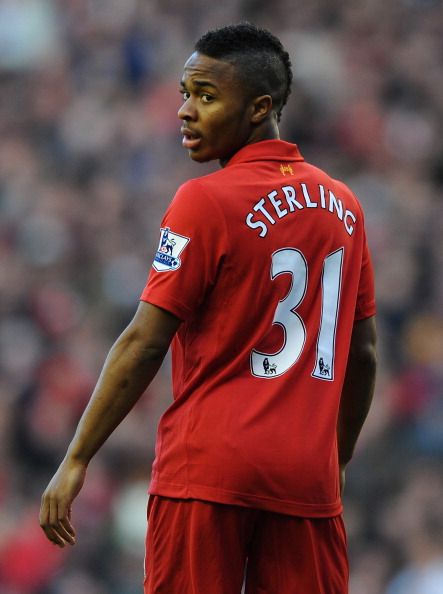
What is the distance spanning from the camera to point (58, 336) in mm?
8531

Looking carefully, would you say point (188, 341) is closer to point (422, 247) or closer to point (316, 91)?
point (422, 247)

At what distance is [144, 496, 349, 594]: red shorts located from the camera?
10.5ft

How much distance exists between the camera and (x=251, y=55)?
129 inches

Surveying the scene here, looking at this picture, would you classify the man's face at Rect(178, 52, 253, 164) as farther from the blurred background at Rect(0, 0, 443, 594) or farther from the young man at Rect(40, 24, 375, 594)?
the blurred background at Rect(0, 0, 443, 594)

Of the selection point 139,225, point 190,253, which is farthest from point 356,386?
point 139,225

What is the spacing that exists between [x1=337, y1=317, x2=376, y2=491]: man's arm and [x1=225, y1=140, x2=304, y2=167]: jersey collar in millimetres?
532

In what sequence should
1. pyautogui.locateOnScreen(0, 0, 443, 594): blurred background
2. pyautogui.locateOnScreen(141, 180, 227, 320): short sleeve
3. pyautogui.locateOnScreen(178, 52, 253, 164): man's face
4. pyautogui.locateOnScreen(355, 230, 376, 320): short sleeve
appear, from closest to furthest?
pyautogui.locateOnScreen(141, 180, 227, 320): short sleeve, pyautogui.locateOnScreen(178, 52, 253, 164): man's face, pyautogui.locateOnScreen(355, 230, 376, 320): short sleeve, pyautogui.locateOnScreen(0, 0, 443, 594): blurred background

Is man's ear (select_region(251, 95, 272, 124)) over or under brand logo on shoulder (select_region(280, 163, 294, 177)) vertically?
over

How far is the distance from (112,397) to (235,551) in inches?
19.2

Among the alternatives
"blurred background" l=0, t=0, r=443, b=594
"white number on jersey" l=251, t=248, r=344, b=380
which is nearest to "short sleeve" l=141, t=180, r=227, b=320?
"white number on jersey" l=251, t=248, r=344, b=380

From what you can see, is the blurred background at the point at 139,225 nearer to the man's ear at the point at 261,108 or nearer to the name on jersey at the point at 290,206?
the name on jersey at the point at 290,206

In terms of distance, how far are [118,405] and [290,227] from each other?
1.96 feet

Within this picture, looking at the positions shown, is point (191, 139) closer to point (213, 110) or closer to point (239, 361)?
point (213, 110)

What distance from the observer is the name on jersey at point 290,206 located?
10.5 ft
